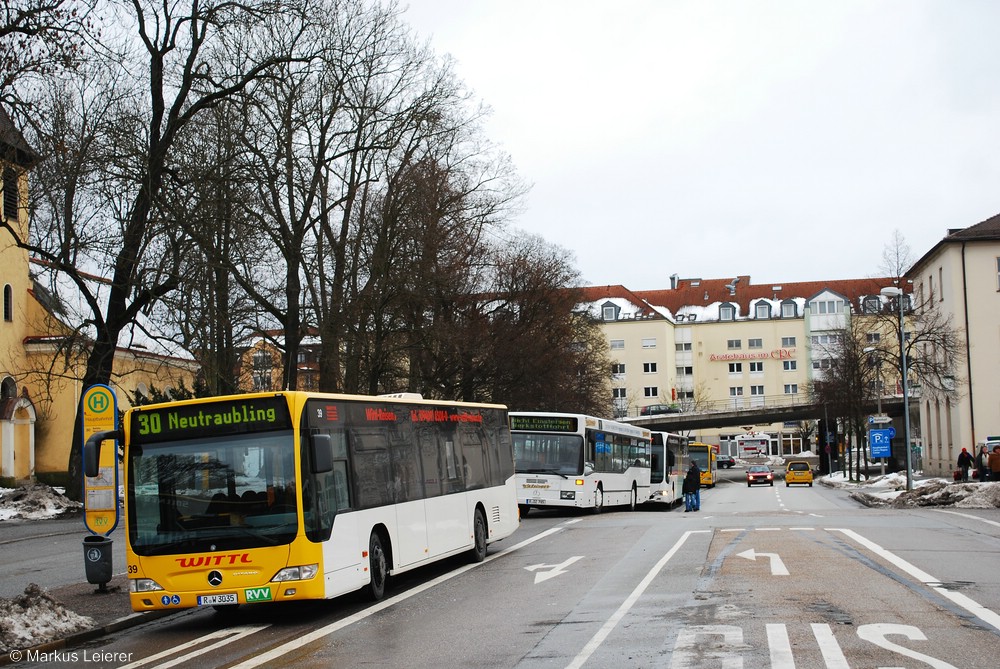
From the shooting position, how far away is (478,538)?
19.8 meters

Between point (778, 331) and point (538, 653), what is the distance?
419ft

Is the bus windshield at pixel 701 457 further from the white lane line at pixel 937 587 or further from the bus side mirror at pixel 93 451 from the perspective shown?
the bus side mirror at pixel 93 451

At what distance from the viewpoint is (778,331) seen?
133625mm

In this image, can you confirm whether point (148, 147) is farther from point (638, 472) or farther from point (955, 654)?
point (955, 654)

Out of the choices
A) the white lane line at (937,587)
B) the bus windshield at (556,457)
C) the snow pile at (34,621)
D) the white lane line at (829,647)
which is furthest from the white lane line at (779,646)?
the bus windshield at (556,457)

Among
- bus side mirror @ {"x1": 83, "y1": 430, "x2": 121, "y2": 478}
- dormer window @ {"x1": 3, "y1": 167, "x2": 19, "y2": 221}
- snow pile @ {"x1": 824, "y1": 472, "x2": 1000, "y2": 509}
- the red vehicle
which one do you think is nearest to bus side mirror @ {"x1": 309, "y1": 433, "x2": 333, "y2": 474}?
bus side mirror @ {"x1": 83, "y1": 430, "x2": 121, "y2": 478}

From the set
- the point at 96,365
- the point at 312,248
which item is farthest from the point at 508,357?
the point at 96,365

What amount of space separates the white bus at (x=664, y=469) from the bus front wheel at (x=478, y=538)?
24.9 m

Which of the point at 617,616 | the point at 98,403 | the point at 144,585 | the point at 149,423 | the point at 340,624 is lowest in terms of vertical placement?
the point at 340,624

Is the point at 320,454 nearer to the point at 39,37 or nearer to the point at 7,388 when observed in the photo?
the point at 39,37

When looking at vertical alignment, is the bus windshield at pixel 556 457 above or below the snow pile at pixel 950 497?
above

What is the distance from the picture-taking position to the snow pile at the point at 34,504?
117 ft

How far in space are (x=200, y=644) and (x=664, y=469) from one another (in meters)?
36.3

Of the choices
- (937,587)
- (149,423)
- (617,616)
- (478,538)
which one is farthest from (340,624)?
(478,538)
